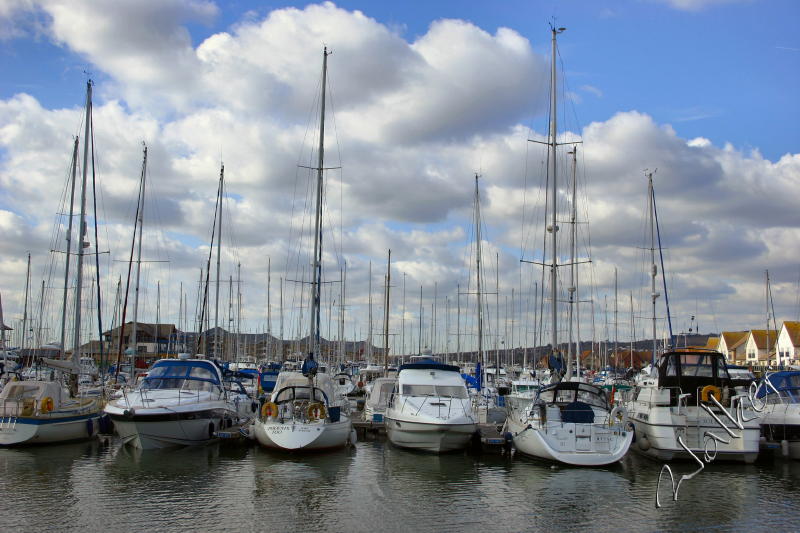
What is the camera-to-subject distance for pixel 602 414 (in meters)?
24.7

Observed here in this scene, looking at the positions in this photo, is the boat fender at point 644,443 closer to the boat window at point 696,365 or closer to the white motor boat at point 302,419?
the boat window at point 696,365

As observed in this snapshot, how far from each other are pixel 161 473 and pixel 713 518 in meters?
15.7

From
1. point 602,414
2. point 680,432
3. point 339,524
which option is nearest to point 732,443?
point 680,432

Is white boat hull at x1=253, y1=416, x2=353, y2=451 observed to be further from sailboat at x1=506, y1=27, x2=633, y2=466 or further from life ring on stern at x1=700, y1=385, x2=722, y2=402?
life ring on stern at x1=700, y1=385, x2=722, y2=402

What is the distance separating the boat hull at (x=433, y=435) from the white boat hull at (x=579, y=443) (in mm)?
2658

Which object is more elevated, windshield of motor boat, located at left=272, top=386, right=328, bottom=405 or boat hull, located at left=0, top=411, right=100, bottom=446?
windshield of motor boat, located at left=272, top=386, right=328, bottom=405

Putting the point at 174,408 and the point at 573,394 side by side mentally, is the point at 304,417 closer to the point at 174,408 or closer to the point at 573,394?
the point at 174,408

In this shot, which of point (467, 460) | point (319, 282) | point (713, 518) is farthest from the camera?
point (319, 282)

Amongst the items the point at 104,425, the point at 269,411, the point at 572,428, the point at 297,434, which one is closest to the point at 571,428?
the point at 572,428

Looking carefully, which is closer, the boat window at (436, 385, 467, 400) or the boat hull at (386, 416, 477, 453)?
the boat hull at (386, 416, 477, 453)

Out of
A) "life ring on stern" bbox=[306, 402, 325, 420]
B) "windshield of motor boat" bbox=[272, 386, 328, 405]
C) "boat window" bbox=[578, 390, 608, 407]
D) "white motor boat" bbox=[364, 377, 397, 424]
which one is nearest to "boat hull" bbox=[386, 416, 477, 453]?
"life ring on stern" bbox=[306, 402, 325, 420]

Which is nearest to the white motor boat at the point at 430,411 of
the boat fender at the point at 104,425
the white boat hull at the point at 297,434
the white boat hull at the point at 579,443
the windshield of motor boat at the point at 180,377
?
the white boat hull at the point at 297,434

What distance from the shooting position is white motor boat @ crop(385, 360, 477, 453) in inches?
977

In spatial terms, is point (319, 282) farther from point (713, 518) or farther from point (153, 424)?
point (713, 518)
